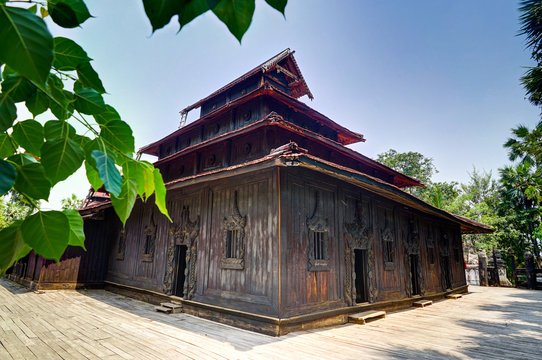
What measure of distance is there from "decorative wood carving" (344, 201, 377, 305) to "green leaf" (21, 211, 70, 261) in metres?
8.21

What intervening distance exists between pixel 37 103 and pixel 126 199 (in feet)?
1.21

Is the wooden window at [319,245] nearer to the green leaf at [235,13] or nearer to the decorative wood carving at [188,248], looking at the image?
the decorative wood carving at [188,248]

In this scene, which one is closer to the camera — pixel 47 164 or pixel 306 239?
pixel 47 164

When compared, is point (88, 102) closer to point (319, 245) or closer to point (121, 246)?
point (319, 245)

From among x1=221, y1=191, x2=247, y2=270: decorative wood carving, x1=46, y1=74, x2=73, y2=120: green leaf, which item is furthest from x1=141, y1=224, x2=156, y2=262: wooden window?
x1=46, y1=74, x2=73, y2=120: green leaf

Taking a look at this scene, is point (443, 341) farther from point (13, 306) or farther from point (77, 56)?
point (13, 306)

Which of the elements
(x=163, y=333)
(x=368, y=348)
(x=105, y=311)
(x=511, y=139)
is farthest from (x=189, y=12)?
(x=511, y=139)

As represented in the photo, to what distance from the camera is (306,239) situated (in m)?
7.14

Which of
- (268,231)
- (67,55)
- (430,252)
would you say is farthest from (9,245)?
(430,252)

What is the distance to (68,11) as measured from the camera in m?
0.69

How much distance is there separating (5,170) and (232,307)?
7.32 metres

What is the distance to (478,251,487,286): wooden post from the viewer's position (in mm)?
19672

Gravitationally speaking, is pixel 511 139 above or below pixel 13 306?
above

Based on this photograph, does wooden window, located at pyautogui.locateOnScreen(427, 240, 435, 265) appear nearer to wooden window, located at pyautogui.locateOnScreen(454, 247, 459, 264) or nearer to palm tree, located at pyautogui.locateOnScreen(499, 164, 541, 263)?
wooden window, located at pyautogui.locateOnScreen(454, 247, 459, 264)
